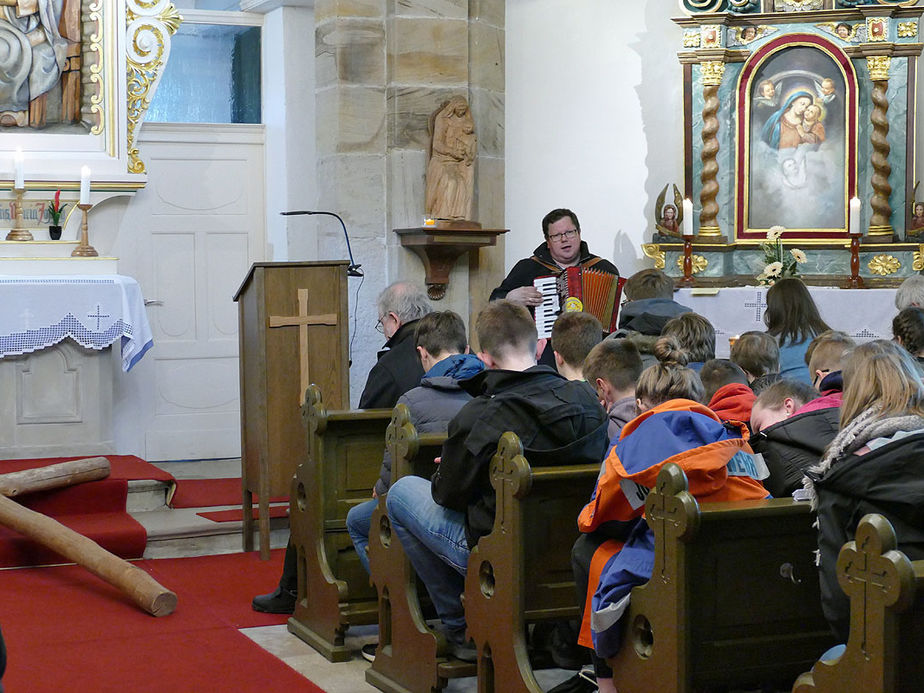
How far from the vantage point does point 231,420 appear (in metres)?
8.78

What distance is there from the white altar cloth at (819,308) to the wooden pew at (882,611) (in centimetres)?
593

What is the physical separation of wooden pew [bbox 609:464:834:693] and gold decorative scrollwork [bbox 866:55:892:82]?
6.21 m

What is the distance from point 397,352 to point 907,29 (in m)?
5.22

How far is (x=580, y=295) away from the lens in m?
6.98

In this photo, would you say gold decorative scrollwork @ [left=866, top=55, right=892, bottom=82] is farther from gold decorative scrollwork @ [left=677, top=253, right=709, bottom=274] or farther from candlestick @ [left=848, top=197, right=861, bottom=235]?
gold decorative scrollwork @ [left=677, top=253, right=709, bottom=274]

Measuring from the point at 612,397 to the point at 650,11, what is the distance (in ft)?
20.6

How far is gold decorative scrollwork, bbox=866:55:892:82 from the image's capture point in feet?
28.0

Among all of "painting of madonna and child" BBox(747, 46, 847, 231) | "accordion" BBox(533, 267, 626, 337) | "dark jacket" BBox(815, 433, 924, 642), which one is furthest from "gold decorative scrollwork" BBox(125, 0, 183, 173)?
"dark jacket" BBox(815, 433, 924, 642)

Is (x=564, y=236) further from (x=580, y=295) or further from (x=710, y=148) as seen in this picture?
(x=710, y=148)

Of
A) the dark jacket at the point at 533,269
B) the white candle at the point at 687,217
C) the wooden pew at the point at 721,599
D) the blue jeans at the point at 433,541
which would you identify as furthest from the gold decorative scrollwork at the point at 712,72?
the wooden pew at the point at 721,599

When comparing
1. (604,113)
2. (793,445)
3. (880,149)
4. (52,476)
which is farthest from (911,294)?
(604,113)

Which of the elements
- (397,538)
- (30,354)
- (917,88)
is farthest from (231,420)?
(917,88)

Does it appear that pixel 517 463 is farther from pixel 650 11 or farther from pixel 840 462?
pixel 650 11

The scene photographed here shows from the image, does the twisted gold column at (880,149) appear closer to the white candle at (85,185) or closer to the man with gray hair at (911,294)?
the man with gray hair at (911,294)
